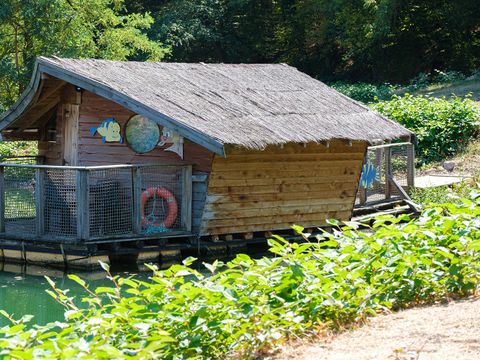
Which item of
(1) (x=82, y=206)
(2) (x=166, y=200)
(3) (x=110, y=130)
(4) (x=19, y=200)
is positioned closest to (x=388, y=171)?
(2) (x=166, y=200)

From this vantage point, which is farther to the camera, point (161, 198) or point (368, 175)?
point (368, 175)

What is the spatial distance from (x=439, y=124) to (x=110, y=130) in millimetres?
10955

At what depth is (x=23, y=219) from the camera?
53.0ft

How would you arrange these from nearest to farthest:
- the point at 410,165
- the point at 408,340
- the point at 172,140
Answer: the point at 408,340, the point at 172,140, the point at 410,165

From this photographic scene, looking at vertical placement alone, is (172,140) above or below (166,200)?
above

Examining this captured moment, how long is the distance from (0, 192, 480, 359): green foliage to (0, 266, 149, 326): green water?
5.47 metres

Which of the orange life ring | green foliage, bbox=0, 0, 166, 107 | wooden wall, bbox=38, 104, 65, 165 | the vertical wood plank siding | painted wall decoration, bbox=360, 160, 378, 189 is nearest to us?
the orange life ring

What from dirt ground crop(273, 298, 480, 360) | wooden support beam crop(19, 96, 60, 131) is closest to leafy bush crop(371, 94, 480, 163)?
wooden support beam crop(19, 96, 60, 131)

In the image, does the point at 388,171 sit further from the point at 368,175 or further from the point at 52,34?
the point at 52,34

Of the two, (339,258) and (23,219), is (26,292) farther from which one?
(339,258)

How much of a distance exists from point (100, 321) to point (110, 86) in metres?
9.93

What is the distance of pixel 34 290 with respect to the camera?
562 inches

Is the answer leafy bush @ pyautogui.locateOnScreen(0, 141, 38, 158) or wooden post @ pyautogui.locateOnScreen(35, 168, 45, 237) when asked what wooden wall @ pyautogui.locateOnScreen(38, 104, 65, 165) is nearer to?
wooden post @ pyautogui.locateOnScreen(35, 168, 45, 237)

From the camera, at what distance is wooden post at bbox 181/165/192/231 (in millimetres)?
16094
